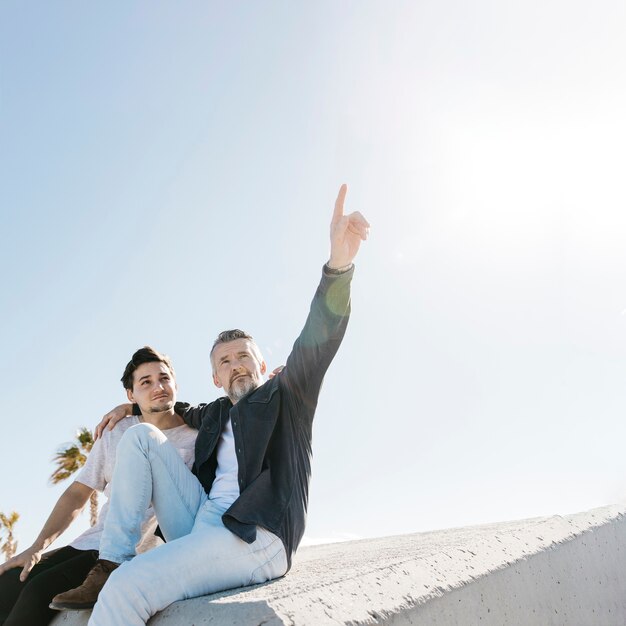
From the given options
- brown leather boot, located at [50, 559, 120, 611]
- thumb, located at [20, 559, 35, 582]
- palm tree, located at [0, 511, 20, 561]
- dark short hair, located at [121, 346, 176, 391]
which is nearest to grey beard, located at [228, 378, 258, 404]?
dark short hair, located at [121, 346, 176, 391]

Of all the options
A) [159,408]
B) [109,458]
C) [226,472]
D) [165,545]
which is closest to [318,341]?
[226,472]

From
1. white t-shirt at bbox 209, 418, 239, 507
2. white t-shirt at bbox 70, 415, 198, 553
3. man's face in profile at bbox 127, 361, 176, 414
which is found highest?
man's face in profile at bbox 127, 361, 176, 414

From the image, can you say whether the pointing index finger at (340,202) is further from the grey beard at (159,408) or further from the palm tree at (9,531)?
the palm tree at (9,531)

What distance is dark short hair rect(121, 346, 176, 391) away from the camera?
363 cm

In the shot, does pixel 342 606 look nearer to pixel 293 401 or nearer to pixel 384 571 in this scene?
A: pixel 384 571

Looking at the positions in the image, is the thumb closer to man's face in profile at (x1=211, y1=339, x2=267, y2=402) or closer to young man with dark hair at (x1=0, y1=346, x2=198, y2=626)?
young man with dark hair at (x1=0, y1=346, x2=198, y2=626)

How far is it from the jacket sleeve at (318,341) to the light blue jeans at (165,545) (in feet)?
2.12

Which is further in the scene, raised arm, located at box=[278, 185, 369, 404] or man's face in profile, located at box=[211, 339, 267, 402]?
man's face in profile, located at box=[211, 339, 267, 402]

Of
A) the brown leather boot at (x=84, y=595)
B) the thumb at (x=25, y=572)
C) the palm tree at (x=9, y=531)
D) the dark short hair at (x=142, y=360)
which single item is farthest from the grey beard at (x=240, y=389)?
the palm tree at (x=9, y=531)

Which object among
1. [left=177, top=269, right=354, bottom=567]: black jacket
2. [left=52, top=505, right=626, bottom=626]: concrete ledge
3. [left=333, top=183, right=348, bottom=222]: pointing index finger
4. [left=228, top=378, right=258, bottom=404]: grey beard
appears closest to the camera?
[left=52, top=505, right=626, bottom=626]: concrete ledge

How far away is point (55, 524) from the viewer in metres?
3.14

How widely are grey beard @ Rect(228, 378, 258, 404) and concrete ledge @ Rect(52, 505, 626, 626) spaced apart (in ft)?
3.18

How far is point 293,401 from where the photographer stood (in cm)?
276

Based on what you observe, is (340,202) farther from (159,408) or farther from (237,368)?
(159,408)
